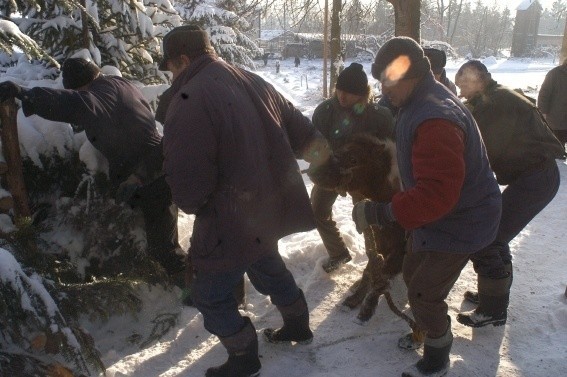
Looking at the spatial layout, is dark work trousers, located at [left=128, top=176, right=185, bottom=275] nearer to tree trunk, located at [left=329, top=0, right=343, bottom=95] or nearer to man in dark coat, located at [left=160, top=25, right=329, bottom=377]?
man in dark coat, located at [left=160, top=25, right=329, bottom=377]

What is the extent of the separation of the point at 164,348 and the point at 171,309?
48cm

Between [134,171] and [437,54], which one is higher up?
[437,54]

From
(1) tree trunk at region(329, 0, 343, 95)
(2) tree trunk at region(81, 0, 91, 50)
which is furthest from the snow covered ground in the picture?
(1) tree trunk at region(329, 0, 343, 95)

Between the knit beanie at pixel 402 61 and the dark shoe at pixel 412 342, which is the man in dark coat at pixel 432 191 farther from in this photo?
the dark shoe at pixel 412 342

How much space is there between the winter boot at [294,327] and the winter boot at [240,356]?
34 cm

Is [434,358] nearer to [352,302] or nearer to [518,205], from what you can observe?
[352,302]

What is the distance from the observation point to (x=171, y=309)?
11.9ft

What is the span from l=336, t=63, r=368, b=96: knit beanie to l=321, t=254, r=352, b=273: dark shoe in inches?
58.2

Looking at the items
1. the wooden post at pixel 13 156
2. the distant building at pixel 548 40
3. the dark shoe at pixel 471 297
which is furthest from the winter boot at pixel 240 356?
the distant building at pixel 548 40

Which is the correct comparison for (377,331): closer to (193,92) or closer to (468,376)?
(468,376)

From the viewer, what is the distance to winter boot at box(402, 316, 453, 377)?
2.73 m

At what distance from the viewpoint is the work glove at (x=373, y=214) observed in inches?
96.9

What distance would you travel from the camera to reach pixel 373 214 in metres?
2.54

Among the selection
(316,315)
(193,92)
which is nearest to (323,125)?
(316,315)
